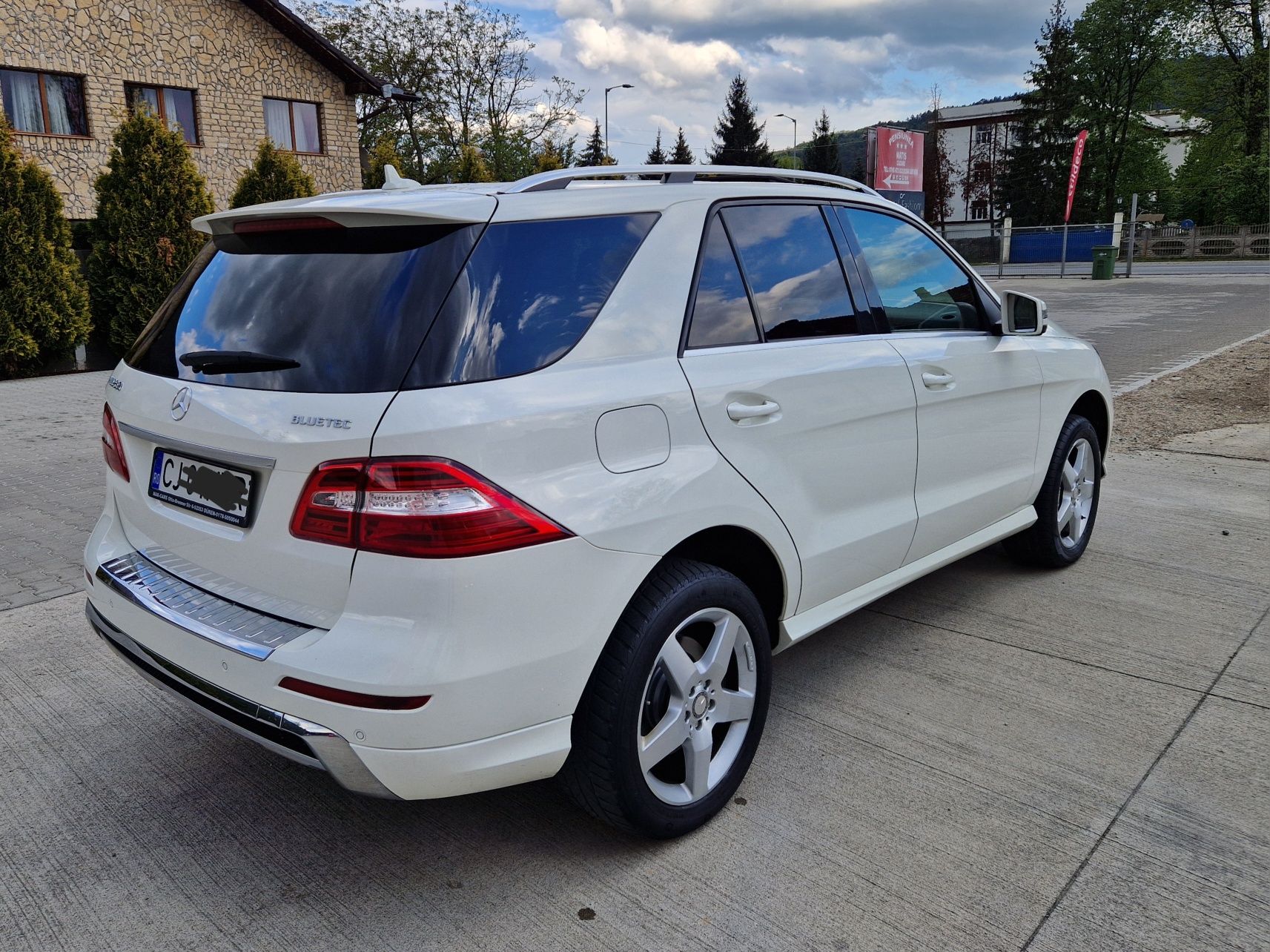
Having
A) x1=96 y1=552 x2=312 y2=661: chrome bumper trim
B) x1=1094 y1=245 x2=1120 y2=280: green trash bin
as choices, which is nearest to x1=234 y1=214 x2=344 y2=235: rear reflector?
x1=96 y1=552 x2=312 y2=661: chrome bumper trim

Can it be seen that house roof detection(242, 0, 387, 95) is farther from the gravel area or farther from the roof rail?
the roof rail

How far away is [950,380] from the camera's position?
140 inches

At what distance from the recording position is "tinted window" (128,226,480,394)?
7.18ft

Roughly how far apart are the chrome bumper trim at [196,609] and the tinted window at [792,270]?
160 centimetres

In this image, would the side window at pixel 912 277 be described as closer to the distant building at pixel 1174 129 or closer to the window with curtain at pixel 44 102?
the window with curtain at pixel 44 102

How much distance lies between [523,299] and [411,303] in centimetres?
26

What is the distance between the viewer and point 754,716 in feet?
9.32

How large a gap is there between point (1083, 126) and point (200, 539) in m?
65.6

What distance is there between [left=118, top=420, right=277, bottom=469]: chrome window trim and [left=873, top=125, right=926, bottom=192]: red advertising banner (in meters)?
24.5

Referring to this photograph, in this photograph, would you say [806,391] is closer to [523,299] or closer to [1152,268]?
[523,299]

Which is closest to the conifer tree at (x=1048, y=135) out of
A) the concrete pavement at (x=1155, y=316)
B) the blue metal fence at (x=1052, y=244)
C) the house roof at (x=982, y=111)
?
the house roof at (x=982, y=111)

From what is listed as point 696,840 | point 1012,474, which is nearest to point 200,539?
point 696,840

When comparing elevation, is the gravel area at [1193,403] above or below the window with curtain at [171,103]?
below

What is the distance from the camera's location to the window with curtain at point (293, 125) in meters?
24.8
